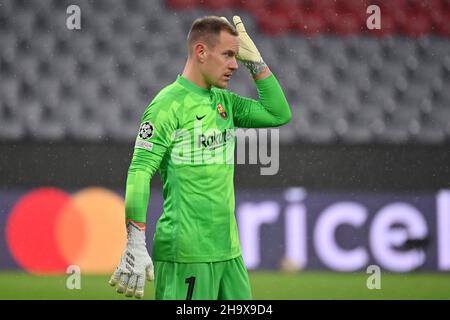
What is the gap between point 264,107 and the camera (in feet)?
10.9

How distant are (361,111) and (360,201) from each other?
1.04 metres

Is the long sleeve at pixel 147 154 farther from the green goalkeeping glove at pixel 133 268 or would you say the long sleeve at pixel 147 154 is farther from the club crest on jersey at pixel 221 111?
the club crest on jersey at pixel 221 111

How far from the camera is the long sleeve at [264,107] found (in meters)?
3.29

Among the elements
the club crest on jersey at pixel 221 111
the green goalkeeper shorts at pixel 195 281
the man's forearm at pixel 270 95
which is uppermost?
the man's forearm at pixel 270 95

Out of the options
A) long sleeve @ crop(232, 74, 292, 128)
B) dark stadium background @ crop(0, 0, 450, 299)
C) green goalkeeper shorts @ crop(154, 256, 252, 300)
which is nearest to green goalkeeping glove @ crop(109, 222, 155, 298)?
green goalkeeper shorts @ crop(154, 256, 252, 300)

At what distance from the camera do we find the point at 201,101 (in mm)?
3123

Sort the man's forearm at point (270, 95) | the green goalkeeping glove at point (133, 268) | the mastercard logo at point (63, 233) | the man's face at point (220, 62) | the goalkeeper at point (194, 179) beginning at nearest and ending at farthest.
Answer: the green goalkeeping glove at point (133, 268) → the goalkeeper at point (194, 179) → the man's face at point (220, 62) → the man's forearm at point (270, 95) → the mastercard logo at point (63, 233)

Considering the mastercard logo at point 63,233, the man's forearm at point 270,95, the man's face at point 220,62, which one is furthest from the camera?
the mastercard logo at point 63,233

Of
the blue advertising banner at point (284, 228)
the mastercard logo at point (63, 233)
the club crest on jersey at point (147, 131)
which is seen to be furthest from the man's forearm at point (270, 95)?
the mastercard logo at point (63, 233)

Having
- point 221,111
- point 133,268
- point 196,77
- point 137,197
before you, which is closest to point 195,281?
point 133,268

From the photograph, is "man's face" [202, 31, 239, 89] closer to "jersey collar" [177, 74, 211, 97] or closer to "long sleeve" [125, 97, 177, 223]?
"jersey collar" [177, 74, 211, 97]

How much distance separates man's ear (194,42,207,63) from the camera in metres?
3.13

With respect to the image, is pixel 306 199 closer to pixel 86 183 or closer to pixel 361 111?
pixel 361 111

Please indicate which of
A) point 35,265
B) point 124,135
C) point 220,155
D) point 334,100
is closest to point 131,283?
point 220,155
